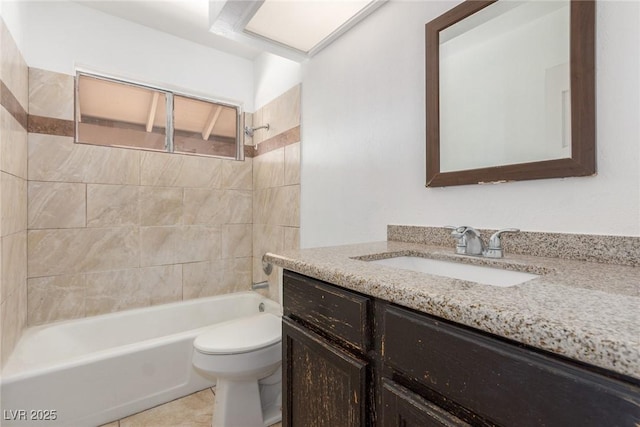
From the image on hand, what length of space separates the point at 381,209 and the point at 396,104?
0.51 m

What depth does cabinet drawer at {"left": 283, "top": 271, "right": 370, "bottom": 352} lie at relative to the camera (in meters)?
0.72

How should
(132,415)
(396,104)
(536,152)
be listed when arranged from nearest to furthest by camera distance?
(536,152), (396,104), (132,415)

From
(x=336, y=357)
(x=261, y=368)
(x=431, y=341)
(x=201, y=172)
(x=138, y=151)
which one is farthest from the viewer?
(x=201, y=172)

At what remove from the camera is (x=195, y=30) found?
237 cm

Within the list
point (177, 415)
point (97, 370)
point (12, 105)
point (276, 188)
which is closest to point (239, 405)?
point (177, 415)

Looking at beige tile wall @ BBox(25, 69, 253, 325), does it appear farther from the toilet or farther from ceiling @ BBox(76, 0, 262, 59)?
the toilet

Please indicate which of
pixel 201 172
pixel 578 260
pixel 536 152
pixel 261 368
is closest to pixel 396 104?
pixel 536 152

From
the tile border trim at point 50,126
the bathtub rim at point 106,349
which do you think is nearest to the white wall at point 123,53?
the tile border trim at point 50,126

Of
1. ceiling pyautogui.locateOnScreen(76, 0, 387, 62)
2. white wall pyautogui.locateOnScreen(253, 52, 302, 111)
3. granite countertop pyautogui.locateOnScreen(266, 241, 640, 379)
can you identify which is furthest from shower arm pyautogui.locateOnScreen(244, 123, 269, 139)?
granite countertop pyautogui.locateOnScreen(266, 241, 640, 379)

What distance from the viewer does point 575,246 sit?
35.6 inches

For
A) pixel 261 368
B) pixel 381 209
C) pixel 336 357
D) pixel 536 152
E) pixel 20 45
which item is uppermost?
pixel 20 45

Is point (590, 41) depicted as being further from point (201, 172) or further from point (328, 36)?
point (201, 172)

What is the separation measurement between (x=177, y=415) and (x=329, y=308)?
1.54 m

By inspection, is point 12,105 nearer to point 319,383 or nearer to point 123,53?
point 123,53
